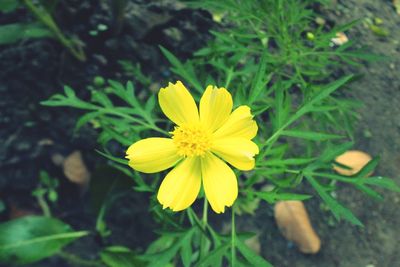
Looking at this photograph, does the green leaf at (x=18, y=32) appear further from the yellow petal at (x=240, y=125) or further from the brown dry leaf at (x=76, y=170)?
the yellow petal at (x=240, y=125)

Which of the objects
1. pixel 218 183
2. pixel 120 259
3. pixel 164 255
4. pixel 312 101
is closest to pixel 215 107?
pixel 218 183

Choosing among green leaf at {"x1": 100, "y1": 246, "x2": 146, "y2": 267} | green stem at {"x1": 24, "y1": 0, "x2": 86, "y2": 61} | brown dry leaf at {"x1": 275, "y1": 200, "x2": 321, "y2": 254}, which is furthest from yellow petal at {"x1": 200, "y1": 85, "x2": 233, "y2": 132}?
green stem at {"x1": 24, "y1": 0, "x2": 86, "y2": 61}

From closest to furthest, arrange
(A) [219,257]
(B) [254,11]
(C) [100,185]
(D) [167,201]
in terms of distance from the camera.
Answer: (D) [167,201] → (A) [219,257] → (B) [254,11] → (C) [100,185]

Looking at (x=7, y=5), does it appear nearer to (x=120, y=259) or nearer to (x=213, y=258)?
(x=120, y=259)

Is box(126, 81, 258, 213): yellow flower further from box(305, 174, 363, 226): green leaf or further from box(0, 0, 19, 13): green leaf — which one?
box(0, 0, 19, 13): green leaf

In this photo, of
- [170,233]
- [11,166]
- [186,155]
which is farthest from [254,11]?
[11,166]

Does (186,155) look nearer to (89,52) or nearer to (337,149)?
(337,149)
